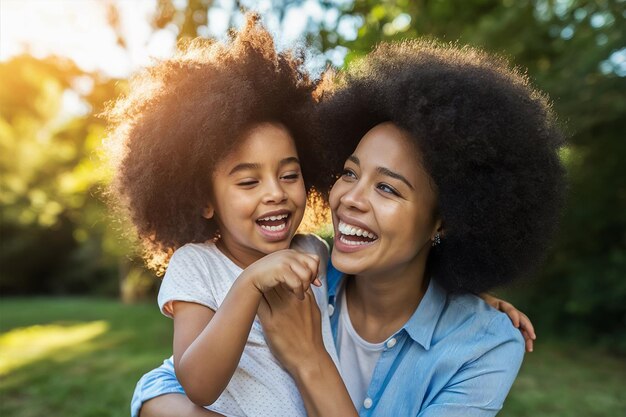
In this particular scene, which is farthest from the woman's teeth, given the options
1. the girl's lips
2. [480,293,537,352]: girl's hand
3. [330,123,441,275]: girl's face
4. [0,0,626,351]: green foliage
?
[0,0,626,351]: green foliage

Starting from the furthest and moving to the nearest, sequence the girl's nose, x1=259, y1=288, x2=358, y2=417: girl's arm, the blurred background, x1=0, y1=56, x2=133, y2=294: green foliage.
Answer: x1=0, y1=56, x2=133, y2=294: green foliage, the blurred background, the girl's nose, x1=259, y1=288, x2=358, y2=417: girl's arm

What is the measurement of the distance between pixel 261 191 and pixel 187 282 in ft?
1.66

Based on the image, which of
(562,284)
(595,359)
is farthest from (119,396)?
(562,284)

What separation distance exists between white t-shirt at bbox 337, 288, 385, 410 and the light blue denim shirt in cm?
11

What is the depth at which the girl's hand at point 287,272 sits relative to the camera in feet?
7.57

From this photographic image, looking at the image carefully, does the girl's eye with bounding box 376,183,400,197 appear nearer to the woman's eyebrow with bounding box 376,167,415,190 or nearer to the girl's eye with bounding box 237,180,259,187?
the woman's eyebrow with bounding box 376,167,415,190

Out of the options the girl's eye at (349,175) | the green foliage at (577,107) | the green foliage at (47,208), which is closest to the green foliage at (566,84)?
the green foliage at (577,107)

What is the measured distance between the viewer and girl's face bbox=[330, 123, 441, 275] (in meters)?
2.74

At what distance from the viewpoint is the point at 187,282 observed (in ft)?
9.02

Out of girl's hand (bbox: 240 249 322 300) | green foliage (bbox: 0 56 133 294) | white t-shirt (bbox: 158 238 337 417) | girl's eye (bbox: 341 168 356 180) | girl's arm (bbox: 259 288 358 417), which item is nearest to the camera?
girl's hand (bbox: 240 249 322 300)

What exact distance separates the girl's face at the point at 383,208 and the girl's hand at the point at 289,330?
260 mm

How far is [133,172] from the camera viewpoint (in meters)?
3.11

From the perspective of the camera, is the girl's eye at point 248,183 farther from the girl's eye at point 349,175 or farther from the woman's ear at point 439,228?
the woman's ear at point 439,228

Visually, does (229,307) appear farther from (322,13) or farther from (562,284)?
(562,284)
